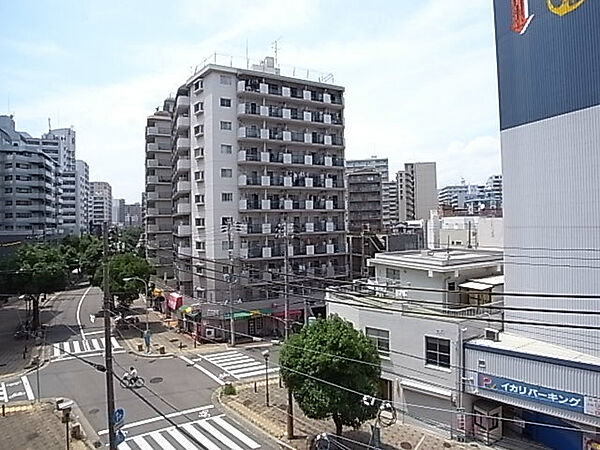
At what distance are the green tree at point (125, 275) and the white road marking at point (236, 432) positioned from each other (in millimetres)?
17991

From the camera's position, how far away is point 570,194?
17.0m

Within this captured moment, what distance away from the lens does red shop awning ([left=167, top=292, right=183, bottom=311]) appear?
38.8 metres

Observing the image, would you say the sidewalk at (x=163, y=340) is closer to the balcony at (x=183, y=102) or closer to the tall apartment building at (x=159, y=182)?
the tall apartment building at (x=159, y=182)

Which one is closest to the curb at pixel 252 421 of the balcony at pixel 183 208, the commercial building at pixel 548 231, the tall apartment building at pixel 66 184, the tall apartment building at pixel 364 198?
the commercial building at pixel 548 231

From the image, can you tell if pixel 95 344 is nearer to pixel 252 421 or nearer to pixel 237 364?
pixel 237 364

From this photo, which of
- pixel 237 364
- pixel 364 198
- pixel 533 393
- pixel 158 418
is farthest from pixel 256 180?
pixel 364 198

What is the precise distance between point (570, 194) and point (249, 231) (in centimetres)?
2472

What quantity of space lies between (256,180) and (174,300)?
1236cm

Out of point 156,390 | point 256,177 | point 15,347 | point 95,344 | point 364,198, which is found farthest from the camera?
point 364,198

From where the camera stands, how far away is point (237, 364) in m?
27.8

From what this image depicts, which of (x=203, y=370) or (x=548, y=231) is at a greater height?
(x=548, y=231)

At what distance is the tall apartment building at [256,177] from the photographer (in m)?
36.7

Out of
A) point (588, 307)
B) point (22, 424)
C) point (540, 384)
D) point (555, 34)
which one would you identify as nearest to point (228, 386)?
point (22, 424)

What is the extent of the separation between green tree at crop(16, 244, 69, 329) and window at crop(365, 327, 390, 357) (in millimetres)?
24760
